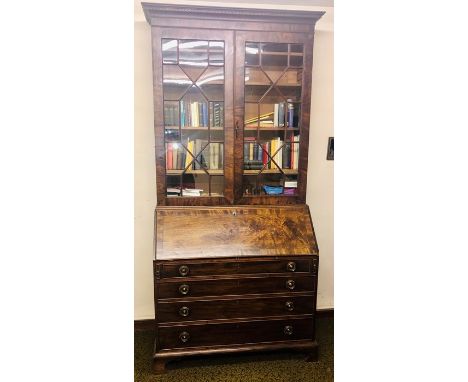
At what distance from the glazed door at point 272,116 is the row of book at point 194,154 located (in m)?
0.13

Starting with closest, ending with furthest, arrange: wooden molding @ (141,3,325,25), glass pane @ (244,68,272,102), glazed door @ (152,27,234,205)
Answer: wooden molding @ (141,3,325,25), glazed door @ (152,27,234,205), glass pane @ (244,68,272,102)

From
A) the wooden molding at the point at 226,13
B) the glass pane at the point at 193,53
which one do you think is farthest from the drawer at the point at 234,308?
the wooden molding at the point at 226,13

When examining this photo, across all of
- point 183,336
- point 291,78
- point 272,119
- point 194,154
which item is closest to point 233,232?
point 194,154

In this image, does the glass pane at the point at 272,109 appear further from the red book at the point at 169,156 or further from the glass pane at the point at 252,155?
the red book at the point at 169,156

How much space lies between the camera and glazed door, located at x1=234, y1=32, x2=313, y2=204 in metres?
2.05

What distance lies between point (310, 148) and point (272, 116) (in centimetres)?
43

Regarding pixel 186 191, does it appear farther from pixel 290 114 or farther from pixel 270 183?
pixel 290 114

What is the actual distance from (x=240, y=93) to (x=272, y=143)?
0.39 m

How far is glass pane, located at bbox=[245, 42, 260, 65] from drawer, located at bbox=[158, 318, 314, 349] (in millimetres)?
1590

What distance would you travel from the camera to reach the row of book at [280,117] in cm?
217

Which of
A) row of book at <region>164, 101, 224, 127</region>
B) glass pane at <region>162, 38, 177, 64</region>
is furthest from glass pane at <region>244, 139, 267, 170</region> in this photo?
glass pane at <region>162, 38, 177, 64</region>

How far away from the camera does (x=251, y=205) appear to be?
7.14 feet

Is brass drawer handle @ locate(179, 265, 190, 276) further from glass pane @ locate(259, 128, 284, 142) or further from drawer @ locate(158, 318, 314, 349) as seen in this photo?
glass pane @ locate(259, 128, 284, 142)
